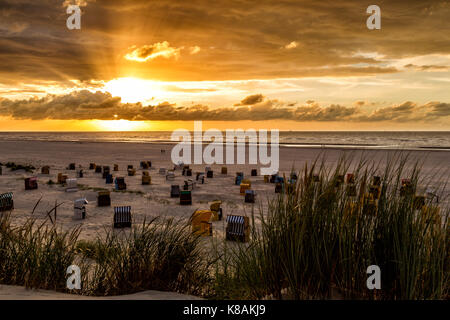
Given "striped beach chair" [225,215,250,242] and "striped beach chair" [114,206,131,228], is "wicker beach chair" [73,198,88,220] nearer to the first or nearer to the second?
"striped beach chair" [114,206,131,228]

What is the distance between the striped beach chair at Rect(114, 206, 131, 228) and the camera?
10.9 m

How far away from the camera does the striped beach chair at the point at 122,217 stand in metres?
10.9

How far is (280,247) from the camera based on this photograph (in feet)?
10.9

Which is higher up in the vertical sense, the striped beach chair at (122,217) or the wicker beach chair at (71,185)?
the wicker beach chair at (71,185)

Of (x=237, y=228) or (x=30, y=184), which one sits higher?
(x=30, y=184)

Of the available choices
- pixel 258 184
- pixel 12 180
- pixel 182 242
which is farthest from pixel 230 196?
pixel 12 180

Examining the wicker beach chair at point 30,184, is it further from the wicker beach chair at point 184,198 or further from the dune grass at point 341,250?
the dune grass at point 341,250

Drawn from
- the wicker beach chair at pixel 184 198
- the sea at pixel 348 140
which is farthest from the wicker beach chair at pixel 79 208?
the sea at pixel 348 140

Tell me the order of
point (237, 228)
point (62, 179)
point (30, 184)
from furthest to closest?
point (62, 179) < point (30, 184) < point (237, 228)

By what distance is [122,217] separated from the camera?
11.0m

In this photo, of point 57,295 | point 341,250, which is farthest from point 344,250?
point 57,295

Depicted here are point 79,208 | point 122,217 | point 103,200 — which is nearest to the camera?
point 122,217

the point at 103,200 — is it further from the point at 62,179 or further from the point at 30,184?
the point at 62,179

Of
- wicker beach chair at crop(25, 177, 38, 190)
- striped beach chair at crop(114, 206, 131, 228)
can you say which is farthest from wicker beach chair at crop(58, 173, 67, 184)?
striped beach chair at crop(114, 206, 131, 228)
